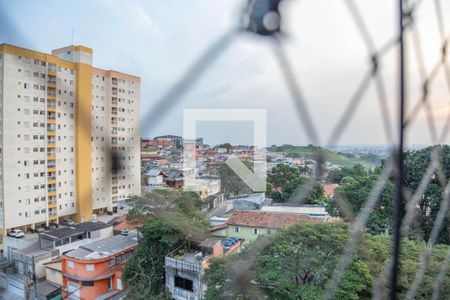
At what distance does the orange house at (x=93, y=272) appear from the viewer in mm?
3906

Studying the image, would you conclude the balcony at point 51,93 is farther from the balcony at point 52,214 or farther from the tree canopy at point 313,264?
the balcony at point 52,214

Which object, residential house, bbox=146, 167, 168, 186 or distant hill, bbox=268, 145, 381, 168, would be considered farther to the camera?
residential house, bbox=146, 167, 168, 186

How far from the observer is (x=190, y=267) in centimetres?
332

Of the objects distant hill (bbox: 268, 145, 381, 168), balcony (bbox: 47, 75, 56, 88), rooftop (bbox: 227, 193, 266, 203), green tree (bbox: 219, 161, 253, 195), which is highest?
balcony (bbox: 47, 75, 56, 88)

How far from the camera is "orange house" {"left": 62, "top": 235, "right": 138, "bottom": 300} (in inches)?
154

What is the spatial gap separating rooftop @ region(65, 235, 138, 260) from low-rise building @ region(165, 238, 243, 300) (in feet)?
3.55

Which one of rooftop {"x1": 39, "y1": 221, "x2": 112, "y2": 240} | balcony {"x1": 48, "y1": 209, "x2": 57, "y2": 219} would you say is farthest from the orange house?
balcony {"x1": 48, "y1": 209, "x2": 57, "y2": 219}

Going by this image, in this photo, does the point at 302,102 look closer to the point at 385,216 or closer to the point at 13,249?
the point at 385,216

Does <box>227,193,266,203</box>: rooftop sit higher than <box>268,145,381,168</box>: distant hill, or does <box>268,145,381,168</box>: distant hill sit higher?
<box>268,145,381,168</box>: distant hill

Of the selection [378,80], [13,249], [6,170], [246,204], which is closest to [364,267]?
[378,80]

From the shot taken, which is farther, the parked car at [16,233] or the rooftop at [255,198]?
the rooftop at [255,198]

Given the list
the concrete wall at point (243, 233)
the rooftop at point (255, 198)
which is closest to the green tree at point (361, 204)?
the concrete wall at point (243, 233)

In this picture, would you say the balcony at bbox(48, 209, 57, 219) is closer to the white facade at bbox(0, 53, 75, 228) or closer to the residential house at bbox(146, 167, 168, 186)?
the white facade at bbox(0, 53, 75, 228)

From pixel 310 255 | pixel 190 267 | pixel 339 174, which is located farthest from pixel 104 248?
pixel 339 174
